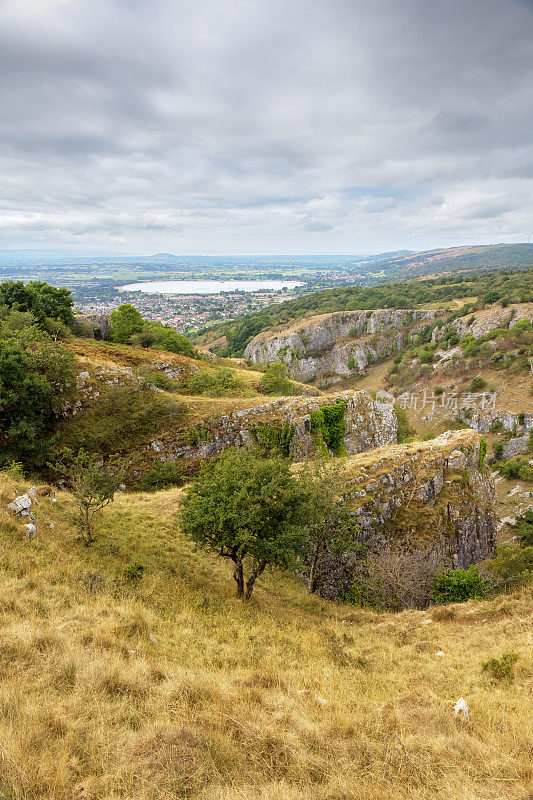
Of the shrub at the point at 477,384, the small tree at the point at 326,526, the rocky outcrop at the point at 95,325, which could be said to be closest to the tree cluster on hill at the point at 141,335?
the rocky outcrop at the point at 95,325

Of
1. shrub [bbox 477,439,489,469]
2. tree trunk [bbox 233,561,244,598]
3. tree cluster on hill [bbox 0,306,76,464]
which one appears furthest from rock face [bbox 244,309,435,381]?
tree trunk [bbox 233,561,244,598]

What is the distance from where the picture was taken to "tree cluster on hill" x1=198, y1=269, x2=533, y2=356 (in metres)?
122

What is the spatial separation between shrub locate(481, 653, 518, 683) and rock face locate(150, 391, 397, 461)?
1925 centimetres

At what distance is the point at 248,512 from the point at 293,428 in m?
16.9

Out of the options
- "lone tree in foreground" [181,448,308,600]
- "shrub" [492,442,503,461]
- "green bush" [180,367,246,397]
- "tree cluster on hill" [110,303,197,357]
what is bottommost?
"shrub" [492,442,503,461]

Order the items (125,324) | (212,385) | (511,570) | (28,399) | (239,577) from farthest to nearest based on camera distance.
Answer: (125,324) < (212,385) < (28,399) < (511,570) < (239,577)

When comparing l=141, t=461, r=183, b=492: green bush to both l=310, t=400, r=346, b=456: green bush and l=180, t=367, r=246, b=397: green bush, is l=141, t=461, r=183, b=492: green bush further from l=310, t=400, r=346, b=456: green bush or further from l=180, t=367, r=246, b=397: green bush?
l=310, t=400, r=346, b=456: green bush

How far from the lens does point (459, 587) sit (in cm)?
1686

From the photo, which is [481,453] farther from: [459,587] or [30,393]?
[30,393]

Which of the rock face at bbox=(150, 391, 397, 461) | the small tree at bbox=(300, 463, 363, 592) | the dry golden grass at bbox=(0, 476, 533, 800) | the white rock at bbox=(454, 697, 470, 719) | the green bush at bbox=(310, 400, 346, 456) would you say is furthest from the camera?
the green bush at bbox=(310, 400, 346, 456)

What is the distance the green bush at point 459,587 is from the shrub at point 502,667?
296 inches

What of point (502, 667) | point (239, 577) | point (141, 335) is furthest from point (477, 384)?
point (239, 577)

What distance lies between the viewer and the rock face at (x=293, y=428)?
27.0m

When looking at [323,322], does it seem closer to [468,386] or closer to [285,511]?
[468,386]
